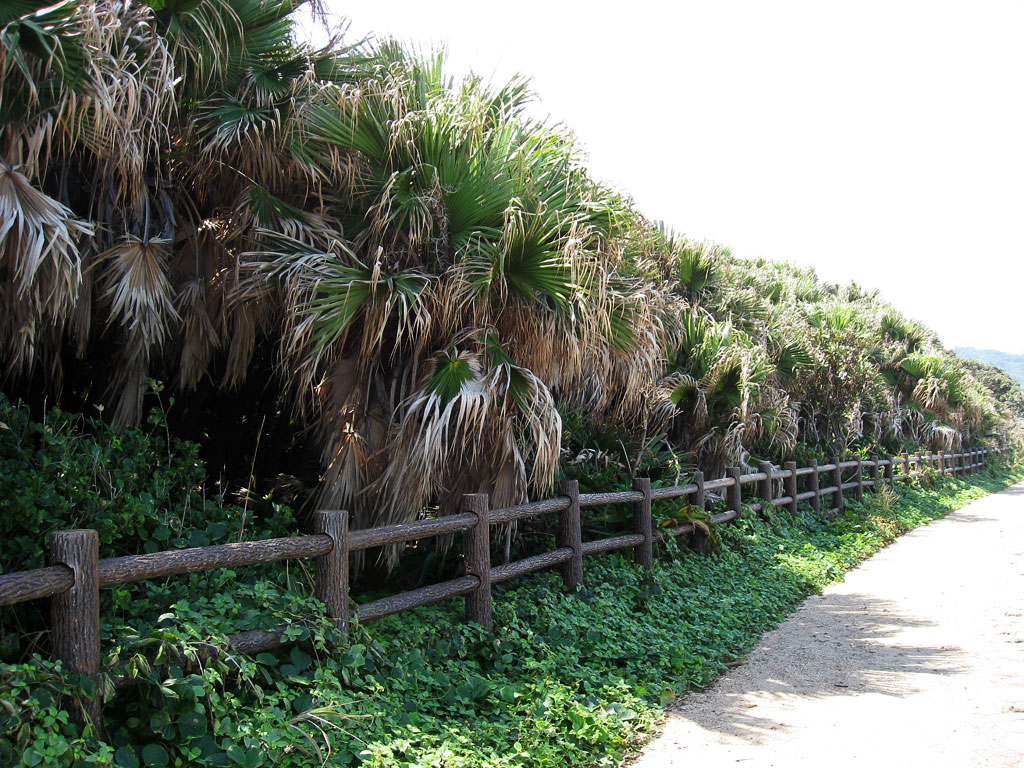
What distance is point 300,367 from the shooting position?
6164mm

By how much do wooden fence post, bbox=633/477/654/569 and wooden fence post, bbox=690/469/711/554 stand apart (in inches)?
54.2

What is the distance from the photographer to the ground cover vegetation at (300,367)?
14.6ft

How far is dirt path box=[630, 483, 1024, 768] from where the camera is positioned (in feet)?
15.1

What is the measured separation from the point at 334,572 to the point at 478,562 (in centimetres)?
157

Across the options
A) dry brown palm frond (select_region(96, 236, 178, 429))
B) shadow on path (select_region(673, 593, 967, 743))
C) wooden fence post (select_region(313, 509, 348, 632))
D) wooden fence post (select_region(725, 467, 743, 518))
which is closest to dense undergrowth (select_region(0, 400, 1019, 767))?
wooden fence post (select_region(313, 509, 348, 632))

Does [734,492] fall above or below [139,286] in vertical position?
below

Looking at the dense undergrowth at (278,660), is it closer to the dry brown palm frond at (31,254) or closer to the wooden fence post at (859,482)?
the dry brown palm frond at (31,254)

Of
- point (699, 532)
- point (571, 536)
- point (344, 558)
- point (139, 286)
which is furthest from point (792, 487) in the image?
point (139, 286)

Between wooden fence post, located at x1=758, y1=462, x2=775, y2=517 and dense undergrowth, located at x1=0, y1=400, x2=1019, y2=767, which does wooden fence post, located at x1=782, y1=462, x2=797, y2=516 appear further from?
dense undergrowth, located at x1=0, y1=400, x2=1019, y2=767

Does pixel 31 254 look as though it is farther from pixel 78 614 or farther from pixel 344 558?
pixel 344 558

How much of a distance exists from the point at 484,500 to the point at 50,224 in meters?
3.39

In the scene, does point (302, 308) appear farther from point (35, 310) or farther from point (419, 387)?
point (35, 310)

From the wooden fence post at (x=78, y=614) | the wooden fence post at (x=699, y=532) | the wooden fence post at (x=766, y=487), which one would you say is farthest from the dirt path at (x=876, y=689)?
the wooden fence post at (x=766, y=487)

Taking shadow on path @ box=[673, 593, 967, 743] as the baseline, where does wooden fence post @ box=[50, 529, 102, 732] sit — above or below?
above
